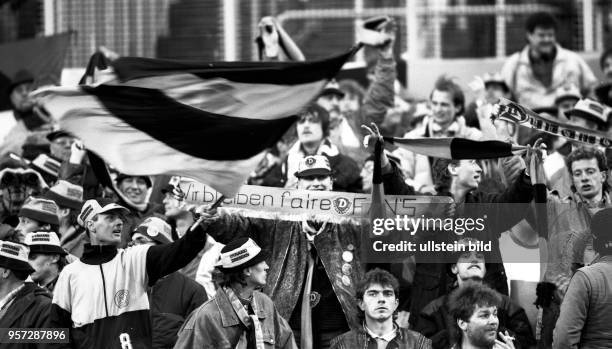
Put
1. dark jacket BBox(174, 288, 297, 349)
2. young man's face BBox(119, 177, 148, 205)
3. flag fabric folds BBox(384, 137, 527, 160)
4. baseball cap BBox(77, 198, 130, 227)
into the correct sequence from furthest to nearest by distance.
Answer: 1. young man's face BBox(119, 177, 148, 205)
2. flag fabric folds BBox(384, 137, 527, 160)
3. baseball cap BBox(77, 198, 130, 227)
4. dark jacket BBox(174, 288, 297, 349)

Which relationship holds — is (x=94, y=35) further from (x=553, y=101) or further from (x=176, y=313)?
(x=176, y=313)

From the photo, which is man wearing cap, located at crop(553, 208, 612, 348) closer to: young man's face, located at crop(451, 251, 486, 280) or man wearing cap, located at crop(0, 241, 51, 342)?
young man's face, located at crop(451, 251, 486, 280)

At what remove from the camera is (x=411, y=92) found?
784 inches

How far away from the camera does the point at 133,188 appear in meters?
→ 14.6

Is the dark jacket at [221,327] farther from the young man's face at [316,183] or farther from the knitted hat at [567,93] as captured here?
the knitted hat at [567,93]

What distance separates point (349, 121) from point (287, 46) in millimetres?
1037

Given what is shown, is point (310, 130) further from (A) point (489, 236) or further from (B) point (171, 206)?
(A) point (489, 236)

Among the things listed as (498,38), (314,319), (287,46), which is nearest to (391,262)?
(314,319)

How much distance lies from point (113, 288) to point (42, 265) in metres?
1.49

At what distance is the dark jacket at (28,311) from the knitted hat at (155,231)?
94cm

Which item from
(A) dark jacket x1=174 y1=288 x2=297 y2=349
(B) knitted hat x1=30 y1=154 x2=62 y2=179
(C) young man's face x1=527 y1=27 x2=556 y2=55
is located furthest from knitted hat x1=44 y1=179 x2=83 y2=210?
(C) young man's face x1=527 y1=27 x2=556 y2=55

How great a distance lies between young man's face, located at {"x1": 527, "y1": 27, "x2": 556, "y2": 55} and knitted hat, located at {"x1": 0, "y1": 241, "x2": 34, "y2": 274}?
6817 mm

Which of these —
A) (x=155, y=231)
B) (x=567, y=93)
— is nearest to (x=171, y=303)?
(x=155, y=231)

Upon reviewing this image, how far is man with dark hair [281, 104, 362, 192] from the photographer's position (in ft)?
45.9
